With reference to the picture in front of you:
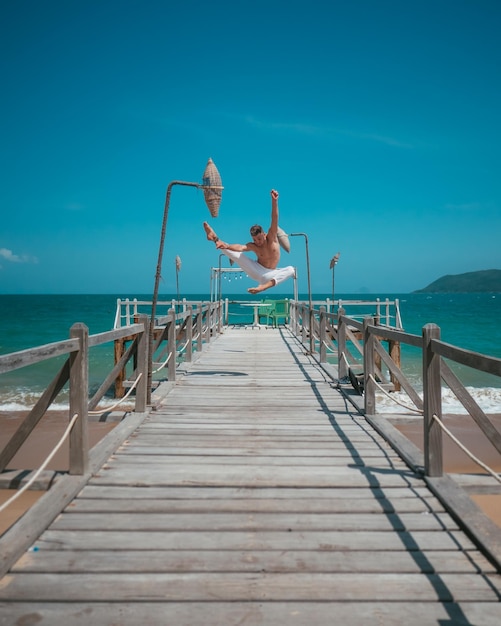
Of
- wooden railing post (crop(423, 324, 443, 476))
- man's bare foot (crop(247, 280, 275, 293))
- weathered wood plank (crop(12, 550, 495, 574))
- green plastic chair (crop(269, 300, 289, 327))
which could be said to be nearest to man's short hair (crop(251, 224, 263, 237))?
man's bare foot (crop(247, 280, 275, 293))

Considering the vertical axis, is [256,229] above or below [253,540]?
above

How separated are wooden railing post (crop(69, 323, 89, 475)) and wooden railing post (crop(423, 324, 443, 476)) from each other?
237 cm

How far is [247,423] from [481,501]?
3272 mm

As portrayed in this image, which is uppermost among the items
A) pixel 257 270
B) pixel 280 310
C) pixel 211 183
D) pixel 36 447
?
pixel 211 183

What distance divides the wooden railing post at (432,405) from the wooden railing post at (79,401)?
2368 millimetres

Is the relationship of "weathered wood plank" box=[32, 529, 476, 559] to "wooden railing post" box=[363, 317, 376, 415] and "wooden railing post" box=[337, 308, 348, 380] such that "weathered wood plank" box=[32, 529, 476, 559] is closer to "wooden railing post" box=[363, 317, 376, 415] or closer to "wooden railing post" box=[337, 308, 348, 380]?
"wooden railing post" box=[363, 317, 376, 415]

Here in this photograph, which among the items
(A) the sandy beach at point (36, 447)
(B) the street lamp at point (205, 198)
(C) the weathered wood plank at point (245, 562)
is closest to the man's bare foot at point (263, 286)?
(B) the street lamp at point (205, 198)

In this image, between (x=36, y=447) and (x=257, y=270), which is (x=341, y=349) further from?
(x=36, y=447)

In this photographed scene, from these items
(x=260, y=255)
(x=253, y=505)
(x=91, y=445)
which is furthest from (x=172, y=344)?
(x=253, y=505)

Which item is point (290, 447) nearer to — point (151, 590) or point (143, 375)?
point (143, 375)

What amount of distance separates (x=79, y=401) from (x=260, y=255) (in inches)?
183

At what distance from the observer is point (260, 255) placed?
7.50 meters

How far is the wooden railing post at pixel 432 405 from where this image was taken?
333 cm

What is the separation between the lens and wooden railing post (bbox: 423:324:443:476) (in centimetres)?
333
